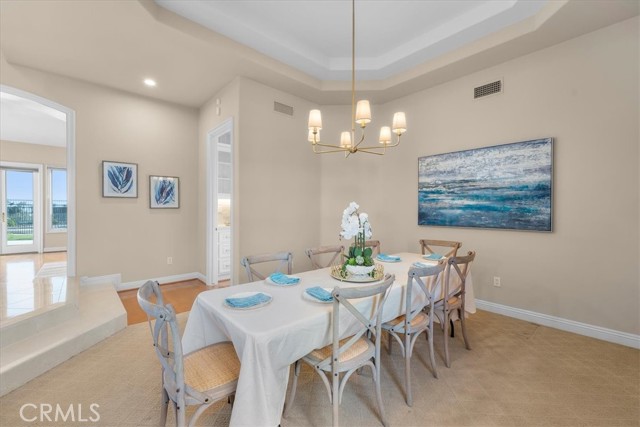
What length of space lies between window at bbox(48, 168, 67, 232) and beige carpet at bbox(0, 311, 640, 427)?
6.79m

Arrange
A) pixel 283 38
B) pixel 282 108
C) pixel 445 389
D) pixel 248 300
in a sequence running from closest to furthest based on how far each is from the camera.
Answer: pixel 248 300
pixel 445 389
pixel 283 38
pixel 282 108

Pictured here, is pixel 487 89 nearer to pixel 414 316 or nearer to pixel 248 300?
pixel 414 316

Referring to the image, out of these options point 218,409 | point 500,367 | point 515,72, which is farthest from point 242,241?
point 515,72

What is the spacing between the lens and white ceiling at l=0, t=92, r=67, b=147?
4520 millimetres

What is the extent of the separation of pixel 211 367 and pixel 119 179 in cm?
394

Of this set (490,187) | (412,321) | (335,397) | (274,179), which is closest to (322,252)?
(412,321)

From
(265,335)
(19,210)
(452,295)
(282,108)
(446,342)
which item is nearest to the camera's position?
(265,335)

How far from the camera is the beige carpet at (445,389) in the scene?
1769mm

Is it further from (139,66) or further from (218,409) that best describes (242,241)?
(139,66)

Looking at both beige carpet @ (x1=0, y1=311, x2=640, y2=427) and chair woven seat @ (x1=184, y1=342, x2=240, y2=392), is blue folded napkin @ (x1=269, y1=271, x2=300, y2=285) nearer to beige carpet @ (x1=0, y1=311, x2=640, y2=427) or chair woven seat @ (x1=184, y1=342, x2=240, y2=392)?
chair woven seat @ (x1=184, y1=342, x2=240, y2=392)

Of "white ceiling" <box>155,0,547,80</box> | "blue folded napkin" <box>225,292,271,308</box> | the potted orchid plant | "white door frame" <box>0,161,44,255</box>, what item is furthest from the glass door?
the potted orchid plant

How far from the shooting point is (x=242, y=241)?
3770 mm

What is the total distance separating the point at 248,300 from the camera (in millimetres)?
1655

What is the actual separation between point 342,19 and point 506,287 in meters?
3.67
